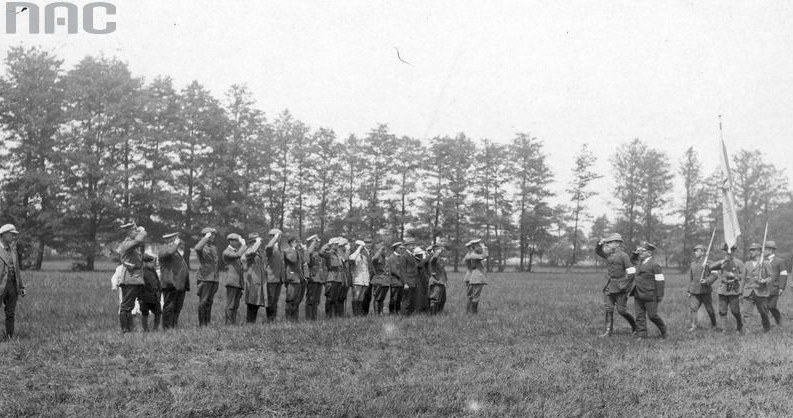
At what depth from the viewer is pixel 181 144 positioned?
41406 millimetres

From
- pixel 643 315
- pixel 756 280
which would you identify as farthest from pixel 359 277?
pixel 756 280

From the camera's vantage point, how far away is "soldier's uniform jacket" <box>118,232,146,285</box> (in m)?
10.3

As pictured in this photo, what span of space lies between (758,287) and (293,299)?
1009 centimetres

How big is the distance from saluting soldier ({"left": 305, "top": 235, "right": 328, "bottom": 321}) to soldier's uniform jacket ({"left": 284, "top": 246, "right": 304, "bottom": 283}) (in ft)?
2.37

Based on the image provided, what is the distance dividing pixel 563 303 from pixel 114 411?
47.0ft

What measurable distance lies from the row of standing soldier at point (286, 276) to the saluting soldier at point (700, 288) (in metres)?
4.80

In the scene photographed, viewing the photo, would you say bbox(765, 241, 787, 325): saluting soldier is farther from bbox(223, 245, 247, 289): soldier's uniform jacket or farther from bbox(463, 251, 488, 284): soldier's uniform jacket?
bbox(223, 245, 247, 289): soldier's uniform jacket

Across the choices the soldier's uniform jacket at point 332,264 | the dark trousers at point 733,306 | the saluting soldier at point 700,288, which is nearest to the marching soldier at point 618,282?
the saluting soldier at point 700,288

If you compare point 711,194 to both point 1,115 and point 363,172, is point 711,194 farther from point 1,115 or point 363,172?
point 1,115

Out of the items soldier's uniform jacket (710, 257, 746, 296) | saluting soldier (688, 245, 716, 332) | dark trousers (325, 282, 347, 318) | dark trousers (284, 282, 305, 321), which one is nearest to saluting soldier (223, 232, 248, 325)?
dark trousers (284, 282, 305, 321)

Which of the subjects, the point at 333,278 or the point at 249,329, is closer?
the point at 249,329

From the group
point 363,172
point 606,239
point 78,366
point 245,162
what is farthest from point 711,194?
point 78,366

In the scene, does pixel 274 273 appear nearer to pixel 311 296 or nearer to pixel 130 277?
pixel 311 296

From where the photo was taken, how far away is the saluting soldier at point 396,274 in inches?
565
